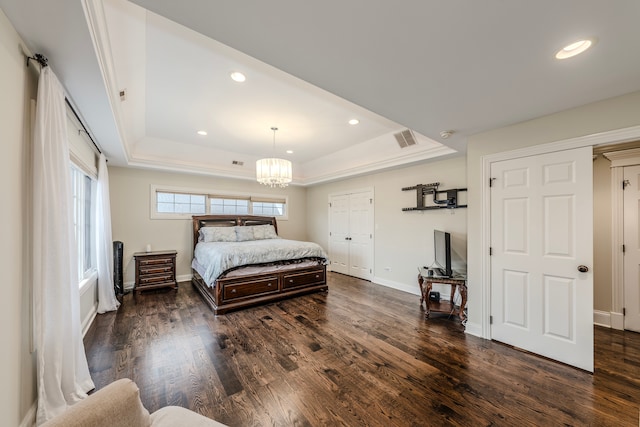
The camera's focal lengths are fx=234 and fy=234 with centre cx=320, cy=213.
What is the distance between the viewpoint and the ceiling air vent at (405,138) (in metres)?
3.87

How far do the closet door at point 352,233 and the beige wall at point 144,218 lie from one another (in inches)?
113

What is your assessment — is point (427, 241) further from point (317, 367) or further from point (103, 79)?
point (103, 79)

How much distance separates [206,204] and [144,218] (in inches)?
47.9

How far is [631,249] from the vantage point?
9.38 ft

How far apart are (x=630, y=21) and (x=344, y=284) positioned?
467 cm

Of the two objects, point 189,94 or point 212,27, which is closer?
point 212,27

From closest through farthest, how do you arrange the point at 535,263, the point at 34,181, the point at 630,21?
the point at 630,21 < the point at 34,181 < the point at 535,263

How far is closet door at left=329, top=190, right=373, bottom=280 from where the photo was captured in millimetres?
5293

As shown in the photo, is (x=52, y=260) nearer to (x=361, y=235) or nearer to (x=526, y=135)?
(x=526, y=135)

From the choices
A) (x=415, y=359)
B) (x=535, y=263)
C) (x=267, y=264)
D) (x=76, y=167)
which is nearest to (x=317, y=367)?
(x=415, y=359)

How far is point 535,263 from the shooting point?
96.6 inches

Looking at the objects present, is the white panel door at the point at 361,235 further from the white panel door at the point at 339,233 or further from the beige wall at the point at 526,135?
the beige wall at the point at 526,135

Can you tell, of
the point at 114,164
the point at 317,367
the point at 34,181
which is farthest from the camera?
the point at 114,164

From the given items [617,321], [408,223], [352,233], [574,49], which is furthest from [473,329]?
[352,233]
